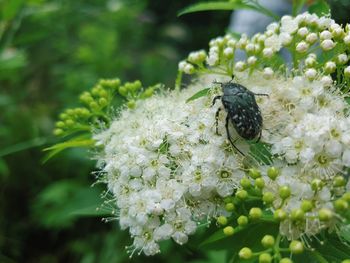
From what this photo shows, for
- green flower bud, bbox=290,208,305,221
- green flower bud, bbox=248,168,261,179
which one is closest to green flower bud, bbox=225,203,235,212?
green flower bud, bbox=248,168,261,179

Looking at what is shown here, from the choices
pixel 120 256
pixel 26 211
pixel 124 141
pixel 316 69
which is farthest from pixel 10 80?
pixel 316 69

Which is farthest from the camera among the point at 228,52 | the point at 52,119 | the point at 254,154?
the point at 52,119

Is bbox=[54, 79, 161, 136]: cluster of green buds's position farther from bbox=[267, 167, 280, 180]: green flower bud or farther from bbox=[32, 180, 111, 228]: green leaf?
bbox=[32, 180, 111, 228]: green leaf

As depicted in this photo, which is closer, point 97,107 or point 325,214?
point 325,214

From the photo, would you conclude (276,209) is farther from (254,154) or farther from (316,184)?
(254,154)

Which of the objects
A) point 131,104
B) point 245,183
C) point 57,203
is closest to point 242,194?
point 245,183

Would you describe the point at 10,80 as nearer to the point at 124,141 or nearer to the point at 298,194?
the point at 124,141

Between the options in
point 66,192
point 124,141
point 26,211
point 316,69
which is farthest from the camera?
point 26,211
